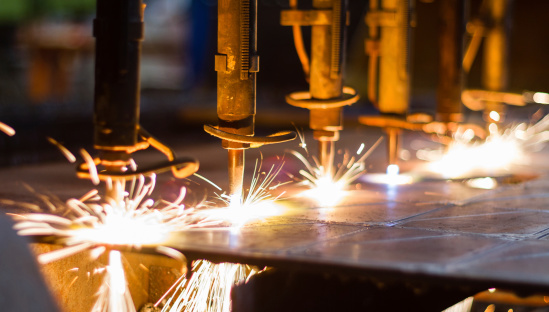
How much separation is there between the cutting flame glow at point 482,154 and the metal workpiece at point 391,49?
1.62ft

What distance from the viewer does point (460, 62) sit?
3.77m

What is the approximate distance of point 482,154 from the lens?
→ 14.7 feet

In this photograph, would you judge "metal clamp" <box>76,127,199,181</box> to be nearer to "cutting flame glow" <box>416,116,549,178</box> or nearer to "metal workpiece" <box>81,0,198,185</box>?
"metal workpiece" <box>81,0,198,185</box>

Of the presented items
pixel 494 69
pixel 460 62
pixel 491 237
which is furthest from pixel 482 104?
pixel 491 237

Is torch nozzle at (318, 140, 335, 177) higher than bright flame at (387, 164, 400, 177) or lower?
higher

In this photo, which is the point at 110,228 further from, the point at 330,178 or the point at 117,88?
the point at 330,178

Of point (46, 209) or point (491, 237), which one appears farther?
point (46, 209)

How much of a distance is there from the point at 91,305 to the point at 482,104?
3.18 metres

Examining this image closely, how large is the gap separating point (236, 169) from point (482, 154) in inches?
94.9

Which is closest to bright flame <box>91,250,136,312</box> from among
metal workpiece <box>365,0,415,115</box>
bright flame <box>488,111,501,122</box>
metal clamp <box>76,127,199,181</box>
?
metal clamp <box>76,127,199,181</box>

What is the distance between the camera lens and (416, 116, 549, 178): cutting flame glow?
3.93 m

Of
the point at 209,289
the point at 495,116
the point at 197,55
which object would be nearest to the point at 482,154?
the point at 495,116

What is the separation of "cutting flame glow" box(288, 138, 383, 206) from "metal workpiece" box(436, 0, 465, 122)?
1.67ft

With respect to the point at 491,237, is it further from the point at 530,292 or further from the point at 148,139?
the point at 148,139
